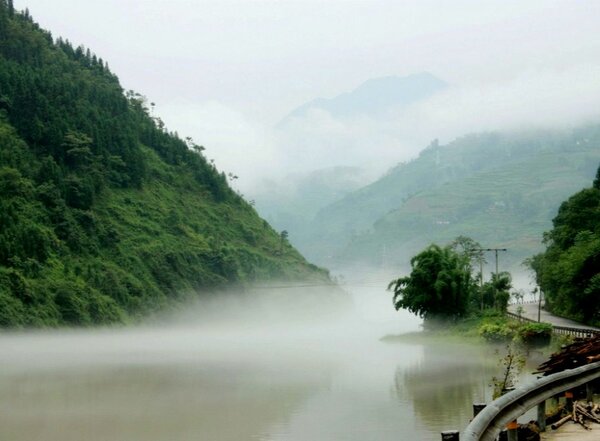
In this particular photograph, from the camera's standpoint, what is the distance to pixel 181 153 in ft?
A: 436

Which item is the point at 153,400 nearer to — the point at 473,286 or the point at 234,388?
the point at 234,388

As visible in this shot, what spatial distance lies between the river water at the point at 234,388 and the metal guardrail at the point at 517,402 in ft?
31.5

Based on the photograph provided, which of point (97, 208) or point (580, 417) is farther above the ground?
point (97, 208)

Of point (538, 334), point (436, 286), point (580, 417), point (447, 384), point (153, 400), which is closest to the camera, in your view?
point (580, 417)

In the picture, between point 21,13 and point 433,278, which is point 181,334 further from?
point 21,13

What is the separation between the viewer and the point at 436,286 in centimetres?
6838

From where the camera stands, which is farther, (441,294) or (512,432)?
(441,294)

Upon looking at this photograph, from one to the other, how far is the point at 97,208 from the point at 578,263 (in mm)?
61279

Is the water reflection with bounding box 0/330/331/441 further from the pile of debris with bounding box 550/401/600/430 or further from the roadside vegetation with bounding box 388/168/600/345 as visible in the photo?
the roadside vegetation with bounding box 388/168/600/345

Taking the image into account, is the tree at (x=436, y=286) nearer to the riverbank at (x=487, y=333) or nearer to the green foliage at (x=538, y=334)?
the riverbank at (x=487, y=333)

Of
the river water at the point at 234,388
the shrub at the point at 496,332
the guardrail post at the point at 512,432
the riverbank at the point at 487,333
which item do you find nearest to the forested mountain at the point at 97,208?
the river water at the point at 234,388

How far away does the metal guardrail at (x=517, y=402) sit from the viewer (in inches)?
356

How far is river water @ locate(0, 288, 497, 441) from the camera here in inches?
1051

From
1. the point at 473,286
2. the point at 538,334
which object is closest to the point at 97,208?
the point at 473,286
